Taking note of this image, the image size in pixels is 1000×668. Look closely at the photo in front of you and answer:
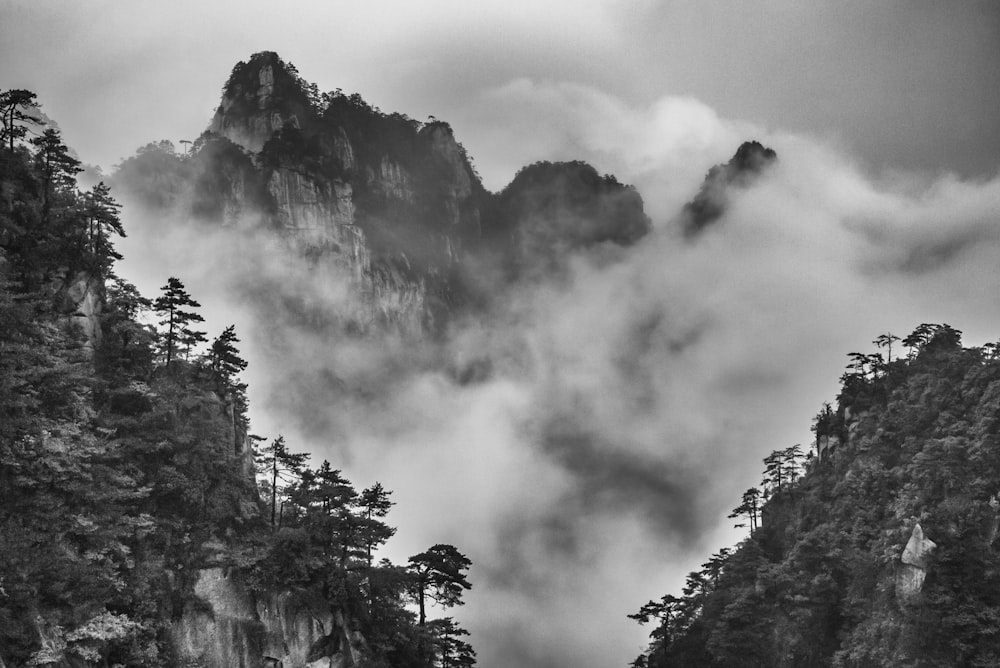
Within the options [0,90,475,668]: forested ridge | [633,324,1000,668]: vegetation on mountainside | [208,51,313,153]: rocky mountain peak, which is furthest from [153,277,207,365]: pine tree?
[208,51,313,153]: rocky mountain peak

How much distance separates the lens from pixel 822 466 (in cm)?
9081

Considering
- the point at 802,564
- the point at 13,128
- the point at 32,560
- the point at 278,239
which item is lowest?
A: the point at 32,560

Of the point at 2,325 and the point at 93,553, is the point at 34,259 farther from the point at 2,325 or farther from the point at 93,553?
the point at 93,553

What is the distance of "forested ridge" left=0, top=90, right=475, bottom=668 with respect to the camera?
41.8 m

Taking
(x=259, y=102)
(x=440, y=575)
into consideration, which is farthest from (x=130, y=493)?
(x=259, y=102)

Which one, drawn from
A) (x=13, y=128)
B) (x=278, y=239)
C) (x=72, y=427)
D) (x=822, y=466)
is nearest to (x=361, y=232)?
(x=278, y=239)

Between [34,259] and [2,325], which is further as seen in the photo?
[34,259]

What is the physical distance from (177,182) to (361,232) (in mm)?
34087

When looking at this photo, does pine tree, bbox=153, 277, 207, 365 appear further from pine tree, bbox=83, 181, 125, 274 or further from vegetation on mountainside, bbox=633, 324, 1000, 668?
vegetation on mountainside, bbox=633, 324, 1000, 668

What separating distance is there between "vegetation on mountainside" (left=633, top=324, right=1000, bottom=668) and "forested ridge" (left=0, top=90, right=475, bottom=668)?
27.5 m

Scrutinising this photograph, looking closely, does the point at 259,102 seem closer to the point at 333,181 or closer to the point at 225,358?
the point at 333,181

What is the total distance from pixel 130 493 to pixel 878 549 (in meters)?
57.0

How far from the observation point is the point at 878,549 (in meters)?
74.0

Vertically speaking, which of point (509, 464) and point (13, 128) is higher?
point (509, 464)
